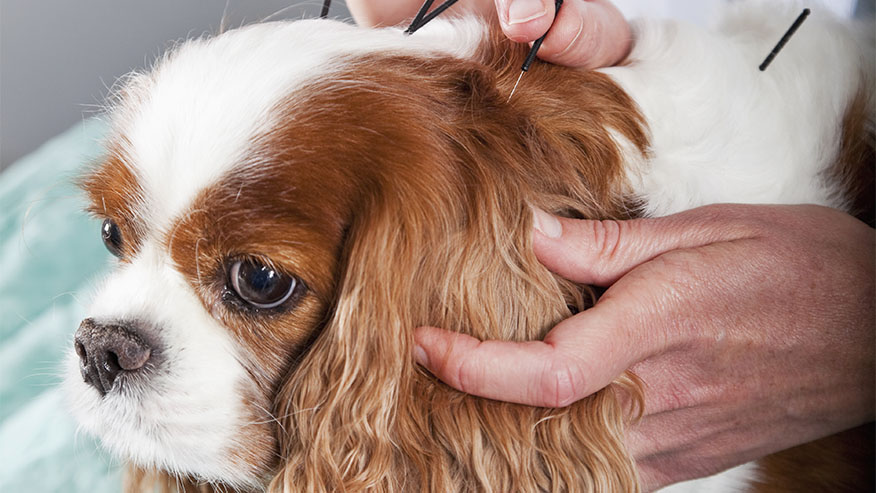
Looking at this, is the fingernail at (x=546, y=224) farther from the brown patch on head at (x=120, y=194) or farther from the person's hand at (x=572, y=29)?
the brown patch on head at (x=120, y=194)

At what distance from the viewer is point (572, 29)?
1.23 m

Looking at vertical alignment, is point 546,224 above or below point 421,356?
above

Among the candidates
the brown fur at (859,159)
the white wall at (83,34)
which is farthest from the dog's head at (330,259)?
the white wall at (83,34)

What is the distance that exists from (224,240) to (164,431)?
300 mm

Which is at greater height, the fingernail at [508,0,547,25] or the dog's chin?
the fingernail at [508,0,547,25]

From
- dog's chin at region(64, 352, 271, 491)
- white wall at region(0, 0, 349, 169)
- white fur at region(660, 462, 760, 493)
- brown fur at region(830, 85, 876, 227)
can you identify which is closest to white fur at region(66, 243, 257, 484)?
dog's chin at region(64, 352, 271, 491)

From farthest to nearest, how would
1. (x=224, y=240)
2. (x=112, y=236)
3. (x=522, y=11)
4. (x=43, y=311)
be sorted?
1. (x=43, y=311)
2. (x=112, y=236)
3. (x=522, y=11)
4. (x=224, y=240)

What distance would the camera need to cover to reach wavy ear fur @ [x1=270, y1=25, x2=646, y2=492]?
1.09 metres

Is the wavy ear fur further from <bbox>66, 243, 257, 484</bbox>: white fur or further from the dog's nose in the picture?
the dog's nose

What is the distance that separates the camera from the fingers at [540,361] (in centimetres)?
106

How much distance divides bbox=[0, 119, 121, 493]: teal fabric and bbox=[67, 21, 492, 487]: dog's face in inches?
24.9

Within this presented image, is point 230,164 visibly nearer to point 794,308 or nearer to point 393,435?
point 393,435

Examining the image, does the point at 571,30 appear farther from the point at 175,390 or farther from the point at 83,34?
the point at 83,34

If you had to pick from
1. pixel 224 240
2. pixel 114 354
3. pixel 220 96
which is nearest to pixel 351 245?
pixel 224 240
